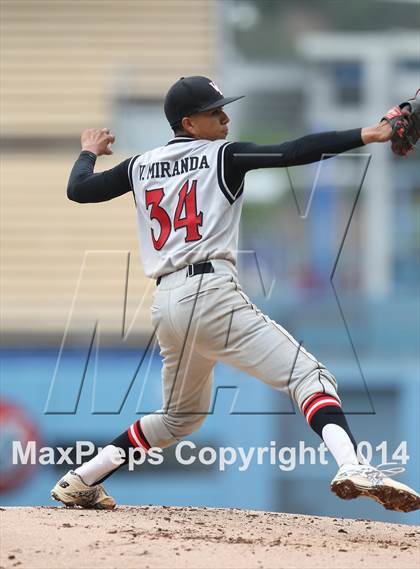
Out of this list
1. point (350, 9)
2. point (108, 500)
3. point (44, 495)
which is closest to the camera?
point (108, 500)

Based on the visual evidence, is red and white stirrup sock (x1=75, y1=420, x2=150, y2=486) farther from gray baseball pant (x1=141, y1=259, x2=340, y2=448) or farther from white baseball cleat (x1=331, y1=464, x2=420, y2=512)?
white baseball cleat (x1=331, y1=464, x2=420, y2=512)

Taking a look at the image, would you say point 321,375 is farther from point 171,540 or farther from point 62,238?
point 62,238

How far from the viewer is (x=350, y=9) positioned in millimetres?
11453

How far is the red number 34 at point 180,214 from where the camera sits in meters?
3.73

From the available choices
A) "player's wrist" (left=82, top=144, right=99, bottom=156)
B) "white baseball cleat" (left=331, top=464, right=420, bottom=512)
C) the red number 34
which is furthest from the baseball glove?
"player's wrist" (left=82, top=144, right=99, bottom=156)

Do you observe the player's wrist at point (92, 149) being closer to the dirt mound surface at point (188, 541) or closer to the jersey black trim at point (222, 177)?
the jersey black trim at point (222, 177)

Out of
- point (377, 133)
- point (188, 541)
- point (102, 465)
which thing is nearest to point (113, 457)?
point (102, 465)

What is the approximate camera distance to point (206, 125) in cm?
389

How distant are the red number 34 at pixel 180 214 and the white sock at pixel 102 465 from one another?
85 cm

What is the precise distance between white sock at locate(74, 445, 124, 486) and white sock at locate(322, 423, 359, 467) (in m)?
0.96

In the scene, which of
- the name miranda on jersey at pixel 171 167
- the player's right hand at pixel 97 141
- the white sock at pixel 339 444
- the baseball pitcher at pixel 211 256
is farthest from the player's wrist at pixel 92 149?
the white sock at pixel 339 444

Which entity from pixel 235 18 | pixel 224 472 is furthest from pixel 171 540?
pixel 235 18

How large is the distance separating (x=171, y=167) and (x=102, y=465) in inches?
46.6

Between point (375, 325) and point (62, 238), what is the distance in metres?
3.09
